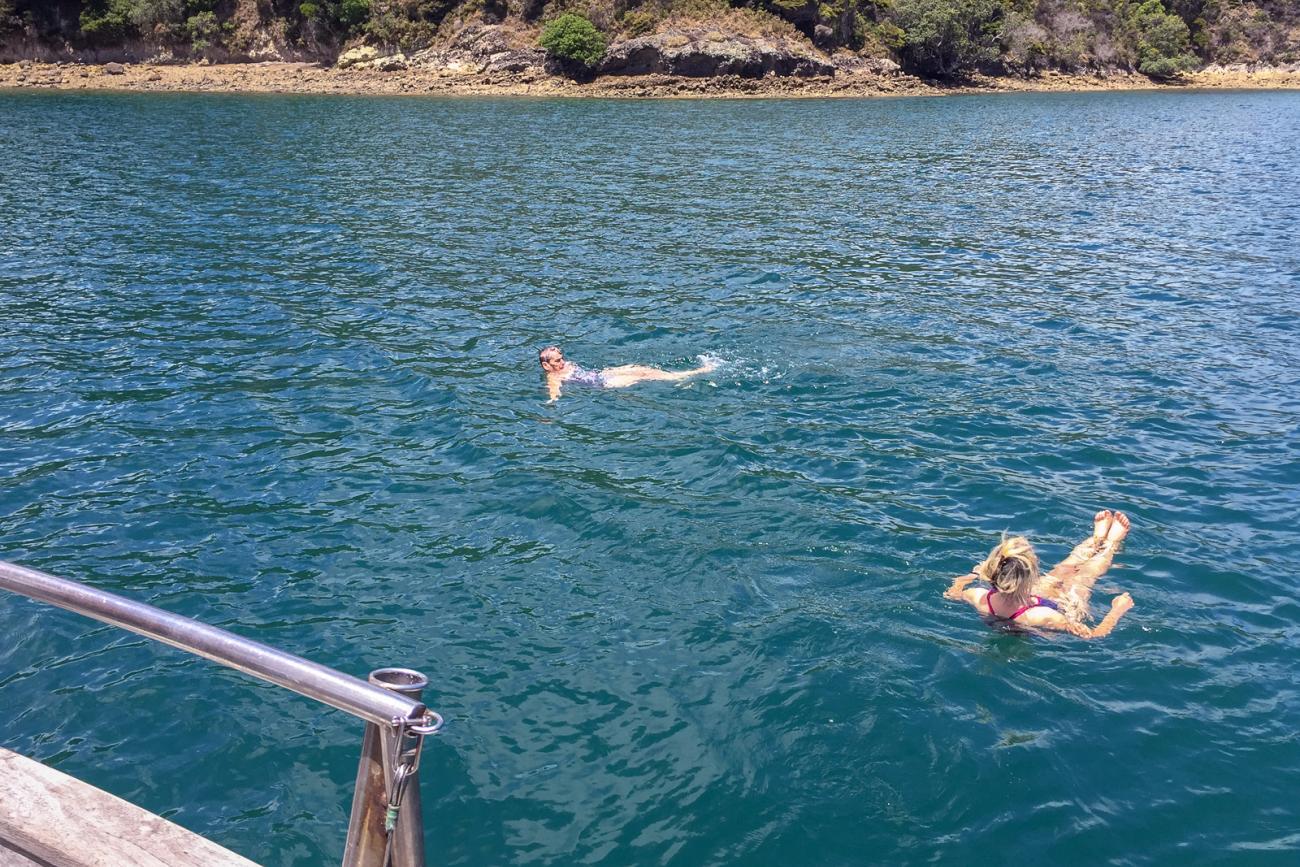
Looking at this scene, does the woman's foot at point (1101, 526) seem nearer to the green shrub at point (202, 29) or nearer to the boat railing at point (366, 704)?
the boat railing at point (366, 704)

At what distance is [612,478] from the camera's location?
38.2 ft

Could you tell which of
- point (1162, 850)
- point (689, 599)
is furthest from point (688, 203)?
point (1162, 850)

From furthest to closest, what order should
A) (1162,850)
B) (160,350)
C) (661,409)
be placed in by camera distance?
(160,350), (661,409), (1162,850)

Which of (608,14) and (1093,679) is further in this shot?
(608,14)

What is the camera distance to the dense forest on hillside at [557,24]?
7212 centimetres

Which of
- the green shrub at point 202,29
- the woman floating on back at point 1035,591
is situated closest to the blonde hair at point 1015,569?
the woman floating on back at point 1035,591

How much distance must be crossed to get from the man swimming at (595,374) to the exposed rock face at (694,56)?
60.2 m

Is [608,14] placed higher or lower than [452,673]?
higher

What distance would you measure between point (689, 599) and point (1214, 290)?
52.3 feet

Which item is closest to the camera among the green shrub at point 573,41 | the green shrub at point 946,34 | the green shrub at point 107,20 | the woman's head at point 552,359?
the woman's head at point 552,359

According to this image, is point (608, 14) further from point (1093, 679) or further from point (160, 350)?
point (1093, 679)

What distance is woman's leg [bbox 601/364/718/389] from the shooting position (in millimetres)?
14533

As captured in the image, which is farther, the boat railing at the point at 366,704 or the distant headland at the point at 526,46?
the distant headland at the point at 526,46

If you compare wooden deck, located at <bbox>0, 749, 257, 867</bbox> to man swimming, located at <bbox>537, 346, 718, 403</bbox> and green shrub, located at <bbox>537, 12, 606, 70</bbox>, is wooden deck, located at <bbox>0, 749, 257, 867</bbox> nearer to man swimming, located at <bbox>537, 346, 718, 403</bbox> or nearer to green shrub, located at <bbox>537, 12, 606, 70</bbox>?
man swimming, located at <bbox>537, 346, 718, 403</bbox>
